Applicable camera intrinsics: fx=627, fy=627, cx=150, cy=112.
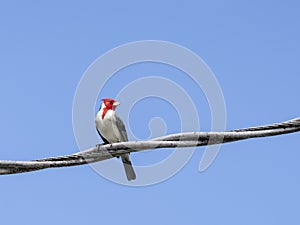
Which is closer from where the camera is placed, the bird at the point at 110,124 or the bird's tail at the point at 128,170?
the bird's tail at the point at 128,170

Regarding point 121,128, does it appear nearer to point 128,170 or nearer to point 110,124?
point 110,124

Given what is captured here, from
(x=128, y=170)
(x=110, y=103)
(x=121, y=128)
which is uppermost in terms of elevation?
(x=110, y=103)

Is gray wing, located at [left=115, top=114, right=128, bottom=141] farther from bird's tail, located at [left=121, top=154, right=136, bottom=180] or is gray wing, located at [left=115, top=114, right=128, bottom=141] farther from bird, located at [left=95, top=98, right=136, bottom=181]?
bird's tail, located at [left=121, top=154, right=136, bottom=180]

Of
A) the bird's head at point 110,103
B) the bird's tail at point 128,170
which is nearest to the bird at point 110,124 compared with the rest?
the bird's head at point 110,103

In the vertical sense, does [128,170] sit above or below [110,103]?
below

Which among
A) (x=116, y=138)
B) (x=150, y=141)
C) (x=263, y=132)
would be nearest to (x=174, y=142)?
(x=150, y=141)

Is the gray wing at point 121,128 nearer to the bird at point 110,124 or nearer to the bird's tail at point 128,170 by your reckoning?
the bird at point 110,124

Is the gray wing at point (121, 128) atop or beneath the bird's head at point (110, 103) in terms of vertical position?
beneath

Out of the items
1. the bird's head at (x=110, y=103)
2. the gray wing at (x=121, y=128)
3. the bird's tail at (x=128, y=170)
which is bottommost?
the bird's tail at (x=128, y=170)

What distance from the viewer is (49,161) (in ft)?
13.4

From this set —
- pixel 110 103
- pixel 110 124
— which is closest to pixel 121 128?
pixel 110 124

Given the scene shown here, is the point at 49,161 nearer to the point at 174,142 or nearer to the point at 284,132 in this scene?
the point at 174,142

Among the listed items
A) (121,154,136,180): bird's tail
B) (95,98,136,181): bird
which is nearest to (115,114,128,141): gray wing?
(95,98,136,181): bird

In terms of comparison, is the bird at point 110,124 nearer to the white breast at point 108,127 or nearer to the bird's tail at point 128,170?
the white breast at point 108,127
